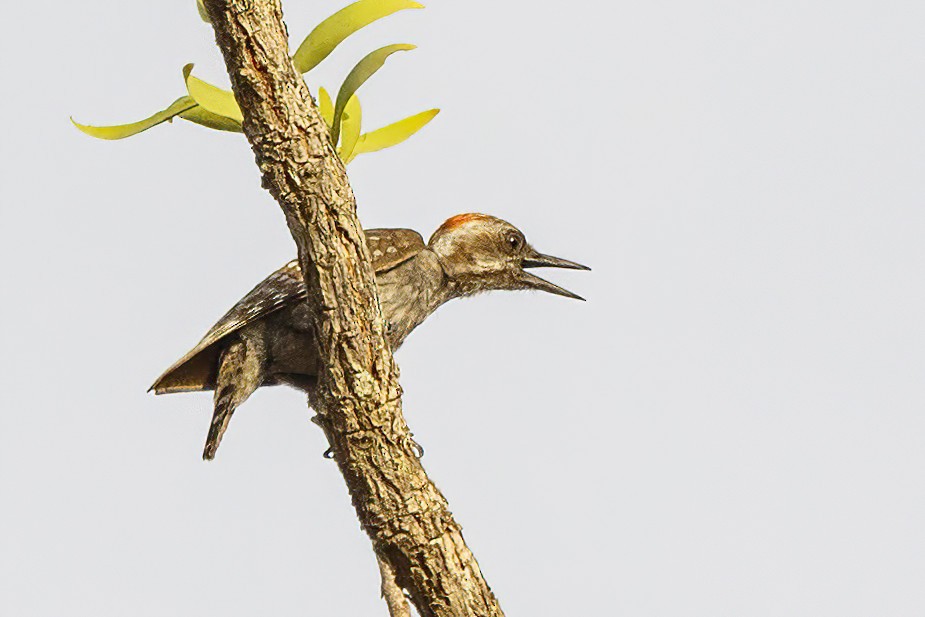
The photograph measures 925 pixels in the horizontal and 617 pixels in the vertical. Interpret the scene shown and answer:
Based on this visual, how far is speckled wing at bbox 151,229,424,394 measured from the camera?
557cm

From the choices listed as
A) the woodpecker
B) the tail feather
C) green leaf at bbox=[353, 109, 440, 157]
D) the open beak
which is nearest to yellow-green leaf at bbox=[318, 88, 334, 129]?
green leaf at bbox=[353, 109, 440, 157]

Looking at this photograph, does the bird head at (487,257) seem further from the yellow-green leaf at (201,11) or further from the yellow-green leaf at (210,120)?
the yellow-green leaf at (201,11)

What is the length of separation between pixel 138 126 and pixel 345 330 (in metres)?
0.99

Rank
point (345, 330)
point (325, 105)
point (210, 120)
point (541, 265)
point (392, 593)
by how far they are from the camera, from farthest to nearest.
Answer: point (541, 265) < point (325, 105) < point (392, 593) < point (210, 120) < point (345, 330)

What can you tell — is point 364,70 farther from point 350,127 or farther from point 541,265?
point 541,265

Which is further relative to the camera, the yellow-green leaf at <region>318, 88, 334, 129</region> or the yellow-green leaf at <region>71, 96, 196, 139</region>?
the yellow-green leaf at <region>318, 88, 334, 129</region>

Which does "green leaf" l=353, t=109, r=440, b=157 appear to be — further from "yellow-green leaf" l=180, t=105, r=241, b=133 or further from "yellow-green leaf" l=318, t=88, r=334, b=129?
"yellow-green leaf" l=180, t=105, r=241, b=133

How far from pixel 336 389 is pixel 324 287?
0.38m

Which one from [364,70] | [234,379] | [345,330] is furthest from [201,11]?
[234,379]

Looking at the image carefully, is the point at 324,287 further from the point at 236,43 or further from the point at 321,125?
the point at 236,43

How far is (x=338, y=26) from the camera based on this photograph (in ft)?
12.8

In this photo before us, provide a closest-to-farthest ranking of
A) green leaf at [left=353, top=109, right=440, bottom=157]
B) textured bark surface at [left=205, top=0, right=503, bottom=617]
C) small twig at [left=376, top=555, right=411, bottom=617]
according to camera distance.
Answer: textured bark surface at [left=205, top=0, right=503, bottom=617] → small twig at [left=376, top=555, right=411, bottom=617] → green leaf at [left=353, top=109, right=440, bottom=157]

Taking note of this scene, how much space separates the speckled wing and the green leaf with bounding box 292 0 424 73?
1689 mm

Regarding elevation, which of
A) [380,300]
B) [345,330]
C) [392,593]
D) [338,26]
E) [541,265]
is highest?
[541,265]
